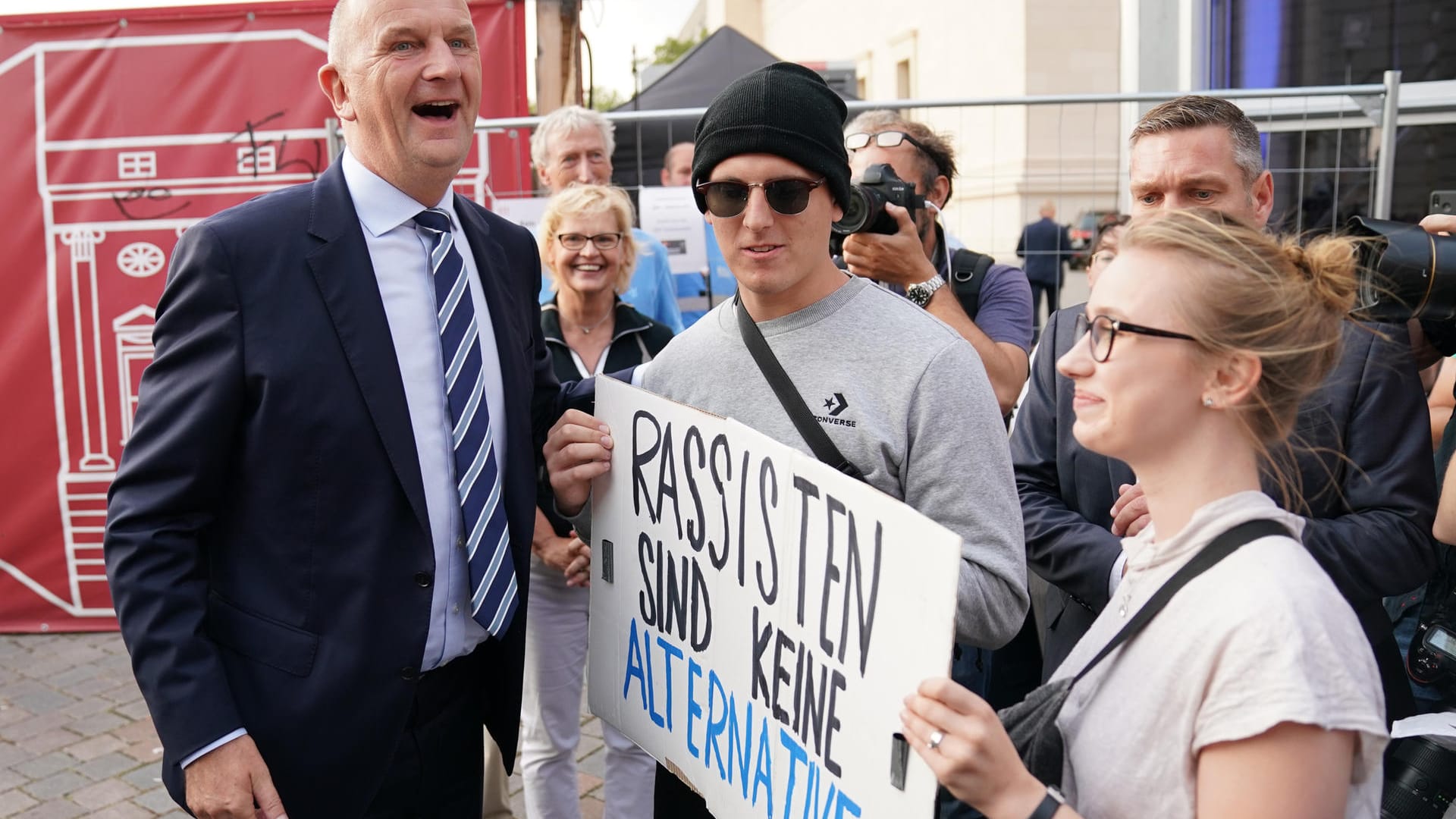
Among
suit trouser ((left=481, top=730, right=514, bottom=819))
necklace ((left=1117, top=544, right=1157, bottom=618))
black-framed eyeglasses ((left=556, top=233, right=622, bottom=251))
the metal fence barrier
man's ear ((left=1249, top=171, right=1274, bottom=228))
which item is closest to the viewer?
necklace ((left=1117, top=544, right=1157, bottom=618))

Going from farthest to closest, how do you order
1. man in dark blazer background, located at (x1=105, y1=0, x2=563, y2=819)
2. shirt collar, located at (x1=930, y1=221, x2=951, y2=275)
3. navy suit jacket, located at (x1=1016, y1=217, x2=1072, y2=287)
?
navy suit jacket, located at (x1=1016, y1=217, x2=1072, y2=287) → shirt collar, located at (x1=930, y1=221, x2=951, y2=275) → man in dark blazer background, located at (x1=105, y1=0, x2=563, y2=819)

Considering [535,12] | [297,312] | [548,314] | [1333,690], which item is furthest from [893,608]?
[535,12]

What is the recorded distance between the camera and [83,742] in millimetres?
4531

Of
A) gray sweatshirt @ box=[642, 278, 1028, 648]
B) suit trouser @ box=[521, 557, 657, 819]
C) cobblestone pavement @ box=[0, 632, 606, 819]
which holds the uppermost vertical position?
gray sweatshirt @ box=[642, 278, 1028, 648]

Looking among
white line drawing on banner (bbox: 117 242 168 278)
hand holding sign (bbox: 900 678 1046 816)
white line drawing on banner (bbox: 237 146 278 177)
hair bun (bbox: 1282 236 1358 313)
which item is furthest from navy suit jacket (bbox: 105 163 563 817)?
white line drawing on banner (bbox: 117 242 168 278)

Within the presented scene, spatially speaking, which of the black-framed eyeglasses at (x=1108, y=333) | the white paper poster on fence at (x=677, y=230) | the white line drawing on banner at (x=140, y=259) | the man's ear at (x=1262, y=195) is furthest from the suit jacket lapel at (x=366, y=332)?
the white line drawing on banner at (x=140, y=259)

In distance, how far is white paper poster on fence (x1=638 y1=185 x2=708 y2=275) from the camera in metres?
5.29

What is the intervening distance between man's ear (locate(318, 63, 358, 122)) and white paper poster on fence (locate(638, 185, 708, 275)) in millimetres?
3113

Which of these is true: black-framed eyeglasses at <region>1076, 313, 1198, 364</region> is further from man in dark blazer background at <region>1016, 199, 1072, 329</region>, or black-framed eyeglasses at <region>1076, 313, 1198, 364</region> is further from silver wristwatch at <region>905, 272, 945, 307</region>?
man in dark blazer background at <region>1016, 199, 1072, 329</region>

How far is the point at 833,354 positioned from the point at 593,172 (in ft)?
9.47

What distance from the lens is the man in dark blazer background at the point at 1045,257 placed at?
19.7 ft

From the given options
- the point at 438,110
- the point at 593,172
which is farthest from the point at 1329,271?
the point at 593,172

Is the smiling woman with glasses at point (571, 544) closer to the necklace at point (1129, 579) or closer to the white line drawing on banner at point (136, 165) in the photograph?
the necklace at point (1129, 579)

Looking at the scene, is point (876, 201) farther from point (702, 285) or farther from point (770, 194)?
point (702, 285)
